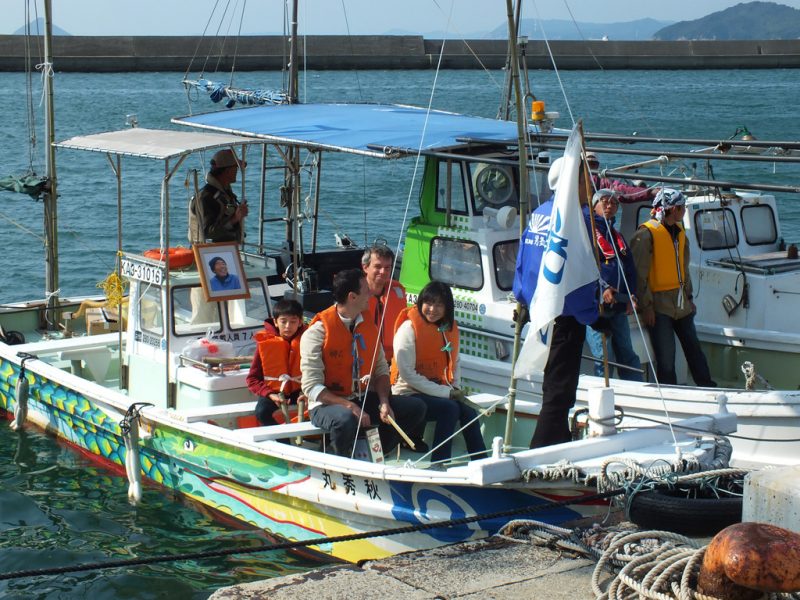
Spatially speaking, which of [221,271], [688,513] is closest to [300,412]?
[221,271]

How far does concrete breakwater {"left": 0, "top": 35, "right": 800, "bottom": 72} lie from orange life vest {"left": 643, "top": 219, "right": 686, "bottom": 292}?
176 feet

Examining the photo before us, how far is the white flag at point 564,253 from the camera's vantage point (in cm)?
665

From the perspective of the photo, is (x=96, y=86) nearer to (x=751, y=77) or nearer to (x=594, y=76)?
(x=594, y=76)

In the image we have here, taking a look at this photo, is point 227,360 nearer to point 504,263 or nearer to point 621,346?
point 504,263

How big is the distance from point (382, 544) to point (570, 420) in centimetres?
157

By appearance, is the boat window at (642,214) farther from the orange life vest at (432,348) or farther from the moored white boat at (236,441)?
the orange life vest at (432,348)

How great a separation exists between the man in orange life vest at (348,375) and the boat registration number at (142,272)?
1.68m

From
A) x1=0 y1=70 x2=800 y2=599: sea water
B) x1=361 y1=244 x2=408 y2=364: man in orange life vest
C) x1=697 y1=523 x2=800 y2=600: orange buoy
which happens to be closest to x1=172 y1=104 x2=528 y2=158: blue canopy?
x1=0 y1=70 x2=800 y2=599: sea water

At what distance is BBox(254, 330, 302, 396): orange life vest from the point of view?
8.28m

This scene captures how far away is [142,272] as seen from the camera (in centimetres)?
916

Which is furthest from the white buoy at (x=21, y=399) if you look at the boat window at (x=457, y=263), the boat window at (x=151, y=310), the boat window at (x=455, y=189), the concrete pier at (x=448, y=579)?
the concrete pier at (x=448, y=579)

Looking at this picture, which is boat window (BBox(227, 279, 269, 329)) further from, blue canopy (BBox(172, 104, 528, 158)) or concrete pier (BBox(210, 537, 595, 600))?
concrete pier (BBox(210, 537, 595, 600))

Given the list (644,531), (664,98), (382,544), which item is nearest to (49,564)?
(382,544)

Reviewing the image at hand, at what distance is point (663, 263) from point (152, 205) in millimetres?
17962
